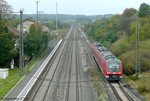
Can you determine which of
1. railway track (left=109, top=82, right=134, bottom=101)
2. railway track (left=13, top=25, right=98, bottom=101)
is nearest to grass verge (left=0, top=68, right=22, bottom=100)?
railway track (left=13, top=25, right=98, bottom=101)

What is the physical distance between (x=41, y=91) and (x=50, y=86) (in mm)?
3262

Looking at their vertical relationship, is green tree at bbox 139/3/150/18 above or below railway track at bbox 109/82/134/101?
above

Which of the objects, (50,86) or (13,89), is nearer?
(13,89)

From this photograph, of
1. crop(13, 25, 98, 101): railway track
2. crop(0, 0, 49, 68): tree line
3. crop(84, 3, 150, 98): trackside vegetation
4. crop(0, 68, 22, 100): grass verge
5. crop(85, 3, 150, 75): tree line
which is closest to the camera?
crop(13, 25, 98, 101): railway track

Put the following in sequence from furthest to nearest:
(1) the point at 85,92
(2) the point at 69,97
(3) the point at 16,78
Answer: (3) the point at 16,78
(1) the point at 85,92
(2) the point at 69,97

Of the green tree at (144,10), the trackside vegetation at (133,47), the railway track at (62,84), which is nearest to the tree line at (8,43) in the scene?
the railway track at (62,84)

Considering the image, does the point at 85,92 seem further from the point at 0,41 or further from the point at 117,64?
the point at 0,41

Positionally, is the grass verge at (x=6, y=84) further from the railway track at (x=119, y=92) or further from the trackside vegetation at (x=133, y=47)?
the trackside vegetation at (x=133, y=47)

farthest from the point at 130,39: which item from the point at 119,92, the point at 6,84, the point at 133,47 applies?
the point at 119,92

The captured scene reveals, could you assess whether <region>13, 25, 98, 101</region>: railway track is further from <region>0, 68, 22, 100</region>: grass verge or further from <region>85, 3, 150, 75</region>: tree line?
<region>85, 3, 150, 75</region>: tree line

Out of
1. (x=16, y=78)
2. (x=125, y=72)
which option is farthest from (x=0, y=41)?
(x=125, y=72)

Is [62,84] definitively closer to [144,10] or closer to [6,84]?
[6,84]

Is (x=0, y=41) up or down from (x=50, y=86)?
up

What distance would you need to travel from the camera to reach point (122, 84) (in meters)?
43.9
